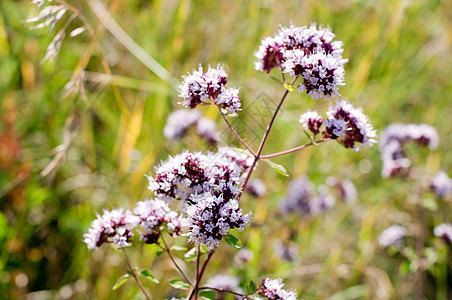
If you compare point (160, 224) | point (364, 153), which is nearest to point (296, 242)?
point (364, 153)

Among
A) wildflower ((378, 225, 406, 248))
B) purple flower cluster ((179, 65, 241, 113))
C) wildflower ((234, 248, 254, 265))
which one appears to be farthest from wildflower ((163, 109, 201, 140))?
wildflower ((378, 225, 406, 248))

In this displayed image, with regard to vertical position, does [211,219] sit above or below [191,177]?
below

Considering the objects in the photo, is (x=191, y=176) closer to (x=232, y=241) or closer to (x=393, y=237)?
(x=232, y=241)

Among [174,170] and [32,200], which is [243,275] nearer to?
[174,170]

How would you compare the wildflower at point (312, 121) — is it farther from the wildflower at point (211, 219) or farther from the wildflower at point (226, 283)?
the wildflower at point (226, 283)

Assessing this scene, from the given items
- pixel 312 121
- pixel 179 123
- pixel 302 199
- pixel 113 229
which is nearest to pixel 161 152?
pixel 179 123
